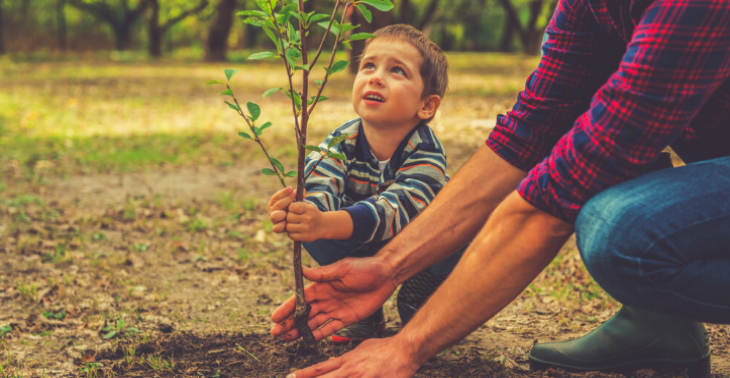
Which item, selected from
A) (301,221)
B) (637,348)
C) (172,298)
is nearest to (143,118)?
(172,298)

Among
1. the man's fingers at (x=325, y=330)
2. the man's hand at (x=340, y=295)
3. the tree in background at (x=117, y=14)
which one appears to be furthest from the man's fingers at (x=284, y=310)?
the tree in background at (x=117, y=14)

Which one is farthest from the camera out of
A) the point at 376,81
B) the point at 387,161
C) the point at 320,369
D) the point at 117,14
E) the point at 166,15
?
the point at 166,15

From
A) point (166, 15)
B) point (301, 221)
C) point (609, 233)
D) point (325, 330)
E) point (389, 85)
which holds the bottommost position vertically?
point (166, 15)

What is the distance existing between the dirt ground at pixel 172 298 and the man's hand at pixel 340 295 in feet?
0.48

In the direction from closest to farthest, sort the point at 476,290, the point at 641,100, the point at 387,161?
the point at 641,100
the point at 476,290
the point at 387,161

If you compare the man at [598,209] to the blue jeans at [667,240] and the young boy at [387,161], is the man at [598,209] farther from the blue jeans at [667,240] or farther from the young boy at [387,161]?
the young boy at [387,161]

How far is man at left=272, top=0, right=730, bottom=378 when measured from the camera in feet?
4.82

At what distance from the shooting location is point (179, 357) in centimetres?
227

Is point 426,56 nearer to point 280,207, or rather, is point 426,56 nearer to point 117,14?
point 280,207

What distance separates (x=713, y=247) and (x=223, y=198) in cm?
376

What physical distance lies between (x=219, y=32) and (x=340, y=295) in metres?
19.7

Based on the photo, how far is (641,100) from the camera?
1.45m

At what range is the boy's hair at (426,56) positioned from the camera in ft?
7.94

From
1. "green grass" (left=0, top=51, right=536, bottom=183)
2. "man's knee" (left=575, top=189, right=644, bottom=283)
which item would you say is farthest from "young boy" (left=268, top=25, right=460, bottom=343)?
"green grass" (left=0, top=51, right=536, bottom=183)
